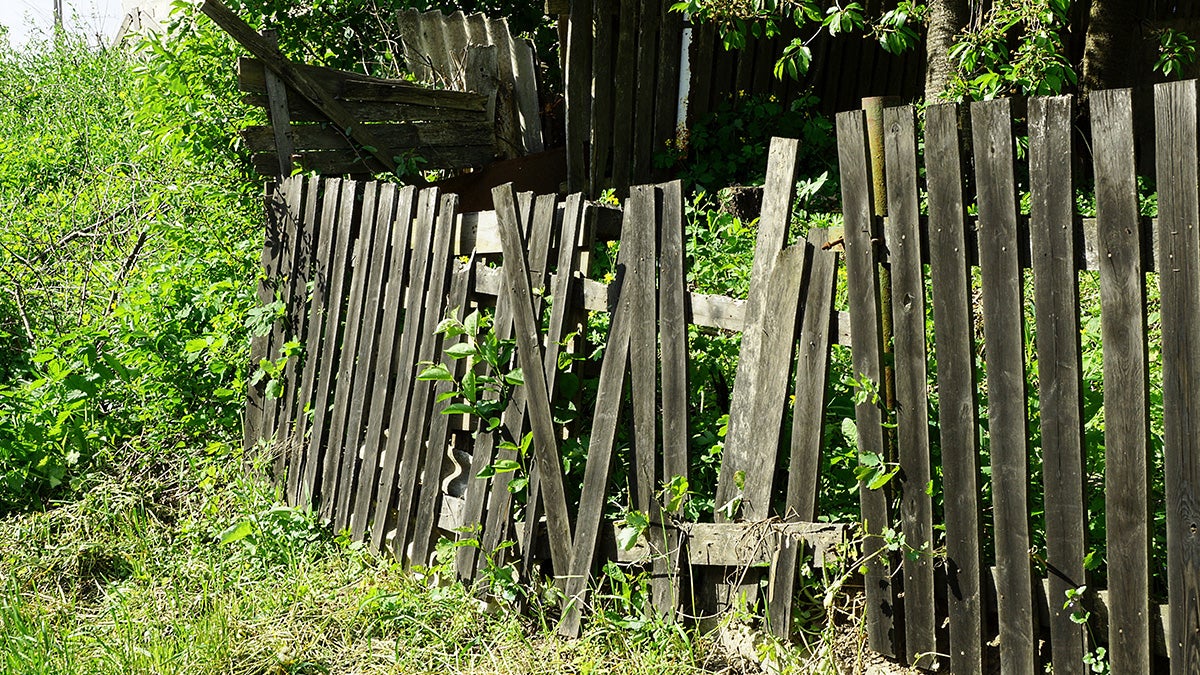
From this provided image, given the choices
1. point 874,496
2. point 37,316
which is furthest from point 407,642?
point 37,316

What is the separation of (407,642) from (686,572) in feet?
3.19

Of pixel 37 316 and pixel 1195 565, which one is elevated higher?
pixel 37 316

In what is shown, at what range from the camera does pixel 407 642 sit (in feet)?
11.7

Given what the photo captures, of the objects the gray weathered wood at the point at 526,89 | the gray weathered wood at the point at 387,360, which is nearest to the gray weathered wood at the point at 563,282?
the gray weathered wood at the point at 387,360

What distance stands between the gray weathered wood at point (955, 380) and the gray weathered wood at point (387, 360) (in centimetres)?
207

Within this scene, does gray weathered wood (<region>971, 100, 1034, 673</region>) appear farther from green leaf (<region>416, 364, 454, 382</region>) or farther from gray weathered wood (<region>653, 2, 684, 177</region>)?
gray weathered wood (<region>653, 2, 684, 177</region>)

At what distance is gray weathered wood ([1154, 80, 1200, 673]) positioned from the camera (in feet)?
7.42

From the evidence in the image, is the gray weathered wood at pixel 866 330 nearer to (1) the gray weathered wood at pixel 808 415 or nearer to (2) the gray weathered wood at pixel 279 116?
(1) the gray weathered wood at pixel 808 415

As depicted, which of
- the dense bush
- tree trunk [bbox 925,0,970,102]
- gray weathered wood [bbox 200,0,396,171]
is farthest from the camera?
gray weathered wood [bbox 200,0,396,171]

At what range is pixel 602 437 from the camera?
3.38m

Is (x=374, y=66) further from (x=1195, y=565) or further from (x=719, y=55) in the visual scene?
(x=1195, y=565)

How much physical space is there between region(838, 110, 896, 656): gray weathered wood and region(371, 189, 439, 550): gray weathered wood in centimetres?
165

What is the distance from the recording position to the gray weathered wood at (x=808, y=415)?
2.91m

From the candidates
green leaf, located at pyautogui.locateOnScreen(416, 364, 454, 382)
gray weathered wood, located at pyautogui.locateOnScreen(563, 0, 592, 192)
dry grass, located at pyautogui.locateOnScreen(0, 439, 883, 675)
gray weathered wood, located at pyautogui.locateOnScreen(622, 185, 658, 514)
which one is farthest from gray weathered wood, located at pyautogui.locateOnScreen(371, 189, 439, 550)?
gray weathered wood, located at pyautogui.locateOnScreen(563, 0, 592, 192)
